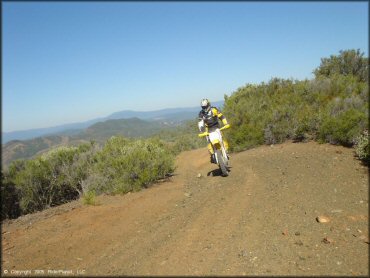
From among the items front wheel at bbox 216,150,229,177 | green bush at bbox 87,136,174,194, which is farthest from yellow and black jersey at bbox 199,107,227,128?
green bush at bbox 87,136,174,194

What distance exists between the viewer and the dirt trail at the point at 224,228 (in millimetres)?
4438

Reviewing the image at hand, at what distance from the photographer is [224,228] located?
561 cm

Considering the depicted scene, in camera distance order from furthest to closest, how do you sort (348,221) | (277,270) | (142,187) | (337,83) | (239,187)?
(337,83)
(142,187)
(239,187)
(348,221)
(277,270)

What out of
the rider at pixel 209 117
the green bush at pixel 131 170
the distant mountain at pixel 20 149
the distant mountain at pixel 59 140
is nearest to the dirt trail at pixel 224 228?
the green bush at pixel 131 170

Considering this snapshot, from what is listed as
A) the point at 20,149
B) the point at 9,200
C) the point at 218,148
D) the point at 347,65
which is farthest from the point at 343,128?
the point at 20,149

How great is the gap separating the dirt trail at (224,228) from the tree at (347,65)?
27.9 feet

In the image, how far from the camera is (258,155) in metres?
10.7

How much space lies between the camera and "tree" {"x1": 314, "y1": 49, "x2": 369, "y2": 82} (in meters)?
15.9

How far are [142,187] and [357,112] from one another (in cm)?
700

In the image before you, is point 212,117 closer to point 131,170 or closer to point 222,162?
point 222,162

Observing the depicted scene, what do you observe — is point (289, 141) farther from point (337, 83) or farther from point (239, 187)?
point (239, 187)

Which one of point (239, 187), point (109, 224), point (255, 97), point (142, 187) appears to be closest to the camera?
point (109, 224)

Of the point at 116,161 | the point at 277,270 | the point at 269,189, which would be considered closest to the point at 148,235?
the point at 277,270

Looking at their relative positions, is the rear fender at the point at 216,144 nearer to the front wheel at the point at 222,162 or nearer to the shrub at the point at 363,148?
the front wheel at the point at 222,162
